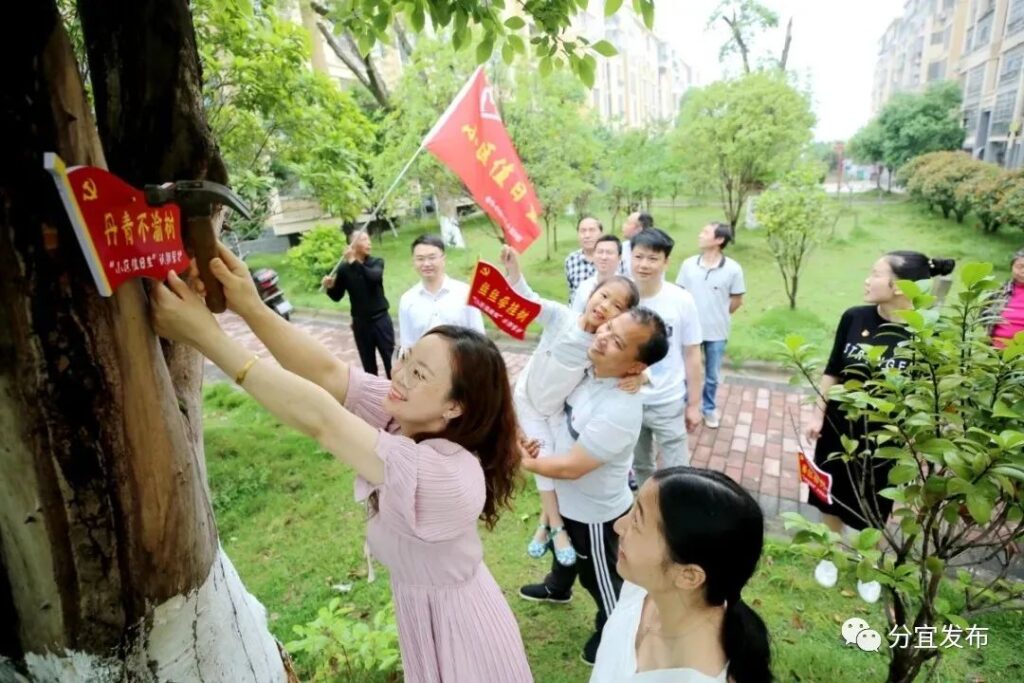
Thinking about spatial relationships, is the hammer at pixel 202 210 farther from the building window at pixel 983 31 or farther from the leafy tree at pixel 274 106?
the building window at pixel 983 31

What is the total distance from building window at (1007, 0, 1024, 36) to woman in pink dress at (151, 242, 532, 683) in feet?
32.5

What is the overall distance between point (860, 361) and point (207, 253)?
2.75 m

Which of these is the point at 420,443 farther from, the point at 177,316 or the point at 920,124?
the point at 920,124

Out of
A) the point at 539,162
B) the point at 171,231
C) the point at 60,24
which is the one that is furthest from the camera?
the point at 539,162

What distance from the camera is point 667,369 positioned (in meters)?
3.59

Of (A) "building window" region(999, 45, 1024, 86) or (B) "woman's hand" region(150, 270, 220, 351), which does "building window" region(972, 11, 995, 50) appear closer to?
(A) "building window" region(999, 45, 1024, 86)

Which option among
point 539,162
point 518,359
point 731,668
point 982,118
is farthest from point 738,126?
point 731,668

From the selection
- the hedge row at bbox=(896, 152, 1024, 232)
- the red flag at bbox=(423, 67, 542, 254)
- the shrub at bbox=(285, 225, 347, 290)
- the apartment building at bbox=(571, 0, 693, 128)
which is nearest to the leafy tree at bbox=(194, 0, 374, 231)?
the red flag at bbox=(423, 67, 542, 254)

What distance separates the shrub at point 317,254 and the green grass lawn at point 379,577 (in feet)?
22.8

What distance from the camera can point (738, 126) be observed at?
12203mm

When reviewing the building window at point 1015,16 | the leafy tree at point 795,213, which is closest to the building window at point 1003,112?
the building window at point 1015,16

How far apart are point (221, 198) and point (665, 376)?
9.51 ft

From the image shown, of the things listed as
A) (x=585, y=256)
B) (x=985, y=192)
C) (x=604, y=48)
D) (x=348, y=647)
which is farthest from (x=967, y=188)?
(x=348, y=647)

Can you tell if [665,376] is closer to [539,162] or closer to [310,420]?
[310,420]
